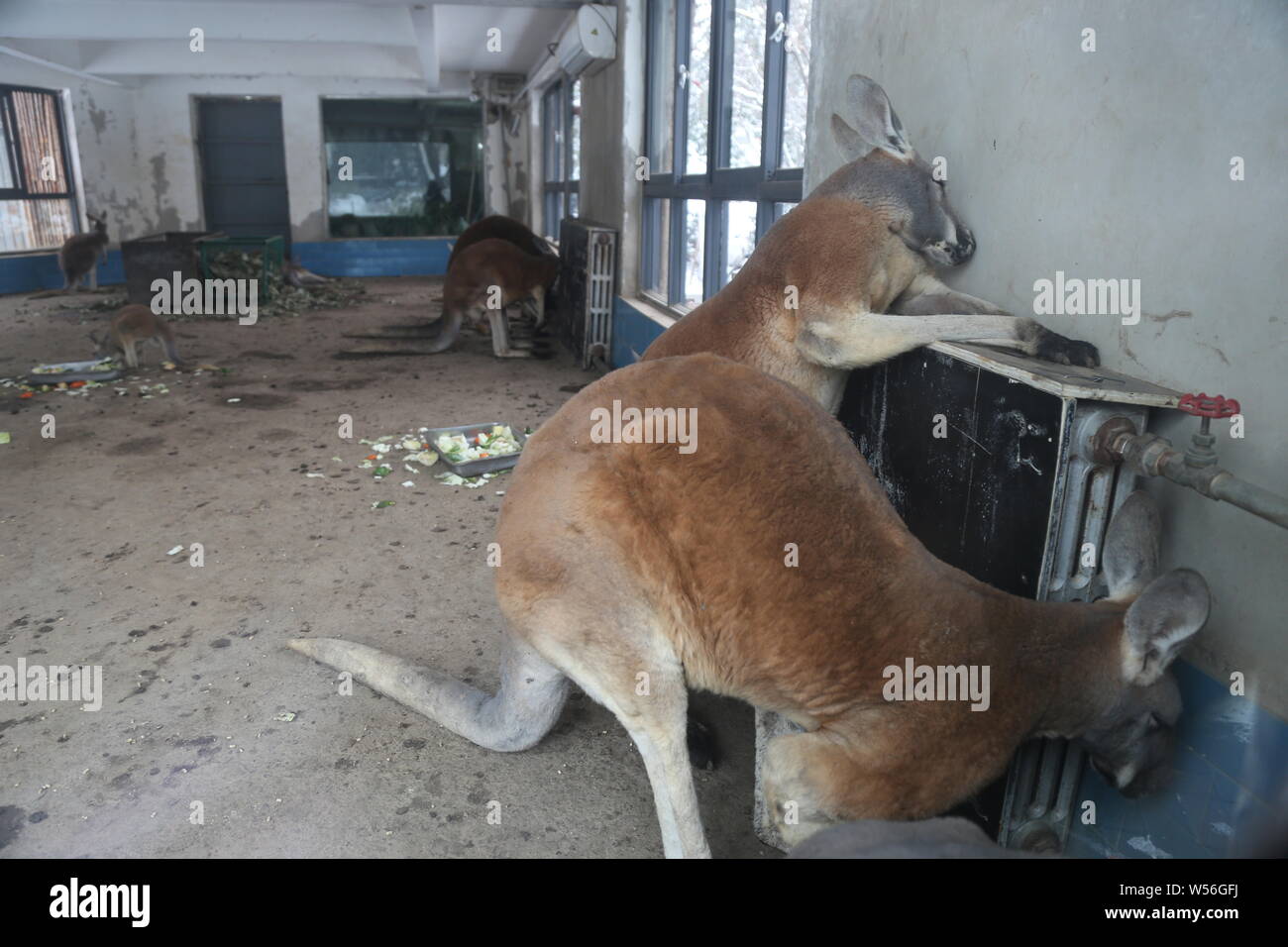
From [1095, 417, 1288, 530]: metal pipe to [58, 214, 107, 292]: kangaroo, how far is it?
1290 cm

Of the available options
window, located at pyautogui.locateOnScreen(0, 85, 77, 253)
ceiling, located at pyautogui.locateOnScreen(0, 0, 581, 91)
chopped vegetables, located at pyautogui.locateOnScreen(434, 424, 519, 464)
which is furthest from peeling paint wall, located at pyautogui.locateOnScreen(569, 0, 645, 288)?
window, located at pyautogui.locateOnScreen(0, 85, 77, 253)

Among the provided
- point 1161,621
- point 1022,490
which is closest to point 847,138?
point 1022,490

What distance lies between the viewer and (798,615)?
5.65 ft

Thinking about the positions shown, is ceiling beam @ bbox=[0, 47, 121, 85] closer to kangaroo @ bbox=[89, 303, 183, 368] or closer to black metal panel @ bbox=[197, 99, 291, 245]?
black metal panel @ bbox=[197, 99, 291, 245]

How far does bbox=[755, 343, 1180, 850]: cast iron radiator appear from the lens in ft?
5.94

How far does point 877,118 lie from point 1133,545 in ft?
5.20

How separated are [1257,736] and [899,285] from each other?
5.18 ft

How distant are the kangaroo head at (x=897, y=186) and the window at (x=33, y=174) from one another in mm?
12738

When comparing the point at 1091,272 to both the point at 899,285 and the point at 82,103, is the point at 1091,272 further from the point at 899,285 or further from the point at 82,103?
the point at 82,103

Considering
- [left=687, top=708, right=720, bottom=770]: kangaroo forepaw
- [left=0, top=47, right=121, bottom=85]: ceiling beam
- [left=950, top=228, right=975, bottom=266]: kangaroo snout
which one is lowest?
[left=687, top=708, right=720, bottom=770]: kangaroo forepaw

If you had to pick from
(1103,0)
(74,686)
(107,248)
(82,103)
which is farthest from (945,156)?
(82,103)

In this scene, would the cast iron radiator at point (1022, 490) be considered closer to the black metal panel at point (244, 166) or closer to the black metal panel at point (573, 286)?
the black metal panel at point (573, 286)

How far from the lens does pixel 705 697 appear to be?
277 centimetres

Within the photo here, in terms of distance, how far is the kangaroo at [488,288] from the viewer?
7887 mm
